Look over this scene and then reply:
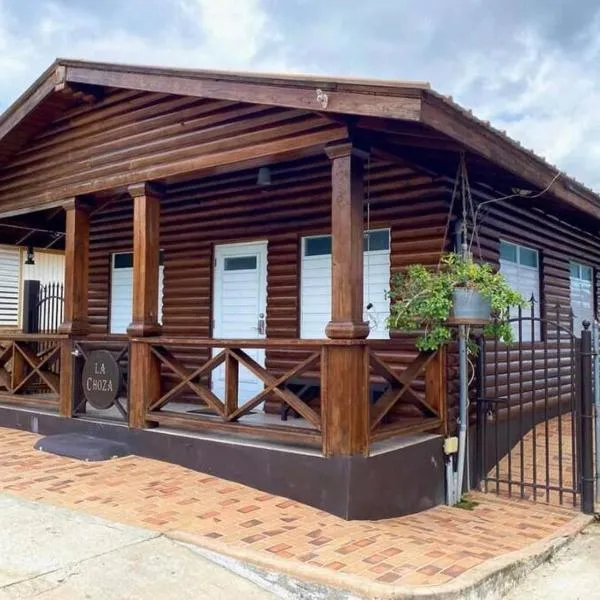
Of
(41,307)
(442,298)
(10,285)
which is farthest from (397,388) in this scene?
(10,285)

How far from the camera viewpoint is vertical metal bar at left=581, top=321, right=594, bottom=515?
5121mm

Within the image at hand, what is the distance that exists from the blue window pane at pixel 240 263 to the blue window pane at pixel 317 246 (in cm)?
84

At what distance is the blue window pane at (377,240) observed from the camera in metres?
6.44

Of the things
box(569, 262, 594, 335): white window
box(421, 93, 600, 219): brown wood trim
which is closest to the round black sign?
box(421, 93, 600, 219): brown wood trim

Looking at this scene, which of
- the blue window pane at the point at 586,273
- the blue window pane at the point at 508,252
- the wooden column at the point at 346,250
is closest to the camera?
the wooden column at the point at 346,250

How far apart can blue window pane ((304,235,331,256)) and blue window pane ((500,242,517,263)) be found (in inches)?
80.4

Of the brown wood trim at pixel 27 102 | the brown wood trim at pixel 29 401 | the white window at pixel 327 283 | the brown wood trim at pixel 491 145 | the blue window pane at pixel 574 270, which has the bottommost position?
the brown wood trim at pixel 29 401

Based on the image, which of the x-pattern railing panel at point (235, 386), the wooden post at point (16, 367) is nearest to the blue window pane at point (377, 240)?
the x-pattern railing panel at point (235, 386)

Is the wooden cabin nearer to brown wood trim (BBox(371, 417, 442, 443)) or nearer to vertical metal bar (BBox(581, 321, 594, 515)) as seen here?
brown wood trim (BBox(371, 417, 442, 443))

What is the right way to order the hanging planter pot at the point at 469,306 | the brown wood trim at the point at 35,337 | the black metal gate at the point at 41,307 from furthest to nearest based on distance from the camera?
Result: 1. the black metal gate at the point at 41,307
2. the brown wood trim at the point at 35,337
3. the hanging planter pot at the point at 469,306

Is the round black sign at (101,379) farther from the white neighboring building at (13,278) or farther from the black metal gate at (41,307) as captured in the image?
the white neighboring building at (13,278)

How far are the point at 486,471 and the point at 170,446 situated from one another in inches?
120

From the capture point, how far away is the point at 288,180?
7160 mm

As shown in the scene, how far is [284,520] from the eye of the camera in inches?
173
